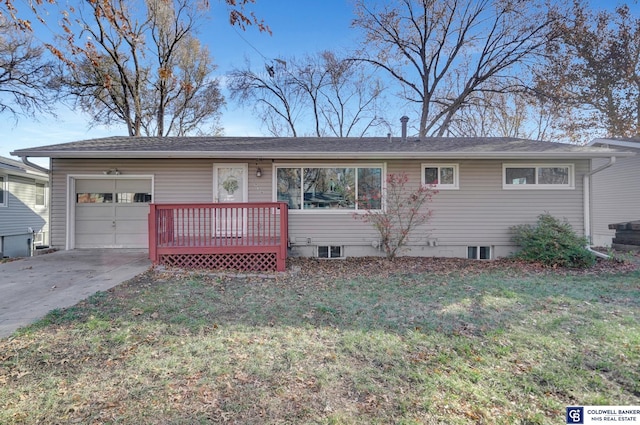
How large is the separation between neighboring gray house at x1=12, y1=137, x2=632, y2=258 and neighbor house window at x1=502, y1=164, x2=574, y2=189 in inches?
1.0

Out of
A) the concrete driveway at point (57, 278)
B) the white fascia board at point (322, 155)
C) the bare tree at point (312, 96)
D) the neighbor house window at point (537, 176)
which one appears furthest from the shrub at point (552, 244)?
the bare tree at point (312, 96)

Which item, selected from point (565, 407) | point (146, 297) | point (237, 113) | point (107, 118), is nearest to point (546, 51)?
point (237, 113)

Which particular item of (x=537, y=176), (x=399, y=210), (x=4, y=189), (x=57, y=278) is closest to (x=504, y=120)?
(x=537, y=176)

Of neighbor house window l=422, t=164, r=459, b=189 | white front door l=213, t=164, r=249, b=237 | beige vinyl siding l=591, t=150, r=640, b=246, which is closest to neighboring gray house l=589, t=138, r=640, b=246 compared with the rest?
beige vinyl siding l=591, t=150, r=640, b=246

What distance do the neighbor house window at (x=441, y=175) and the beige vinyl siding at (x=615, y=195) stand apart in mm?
6393

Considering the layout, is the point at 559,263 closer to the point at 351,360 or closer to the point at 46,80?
the point at 351,360

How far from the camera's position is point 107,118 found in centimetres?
1745

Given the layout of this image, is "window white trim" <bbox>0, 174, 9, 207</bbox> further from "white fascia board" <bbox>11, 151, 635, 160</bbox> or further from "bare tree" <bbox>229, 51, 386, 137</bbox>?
"bare tree" <bbox>229, 51, 386, 137</bbox>

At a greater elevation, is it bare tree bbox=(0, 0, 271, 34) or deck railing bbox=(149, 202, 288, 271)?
bare tree bbox=(0, 0, 271, 34)

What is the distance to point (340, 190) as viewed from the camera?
8.22 m

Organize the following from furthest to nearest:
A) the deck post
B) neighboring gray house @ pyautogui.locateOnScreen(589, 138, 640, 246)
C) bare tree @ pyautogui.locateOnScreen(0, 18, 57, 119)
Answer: bare tree @ pyautogui.locateOnScreen(0, 18, 57, 119), neighboring gray house @ pyautogui.locateOnScreen(589, 138, 640, 246), the deck post

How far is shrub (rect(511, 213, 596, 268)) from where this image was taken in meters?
7.04

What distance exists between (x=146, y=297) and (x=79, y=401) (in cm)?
245

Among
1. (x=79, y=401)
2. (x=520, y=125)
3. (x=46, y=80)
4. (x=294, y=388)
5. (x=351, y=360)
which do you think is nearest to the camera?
(x=79, y=401)
